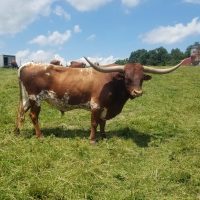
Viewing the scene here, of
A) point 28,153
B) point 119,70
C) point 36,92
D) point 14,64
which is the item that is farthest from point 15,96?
point 14,64

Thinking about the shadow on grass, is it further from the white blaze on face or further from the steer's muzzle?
the steer's muzzle

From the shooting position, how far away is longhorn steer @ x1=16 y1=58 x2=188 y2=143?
1080cm

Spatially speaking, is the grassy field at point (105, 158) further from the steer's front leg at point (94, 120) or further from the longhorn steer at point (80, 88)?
the longhorn steer at point (80, 88)

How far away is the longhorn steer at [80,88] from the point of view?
10797mm

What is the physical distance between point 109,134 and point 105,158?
2.88m

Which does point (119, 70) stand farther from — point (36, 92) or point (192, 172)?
point (192, 172)

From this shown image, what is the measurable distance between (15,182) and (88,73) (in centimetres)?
492

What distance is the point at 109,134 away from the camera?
38.5ft

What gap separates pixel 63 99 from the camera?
11.2 m

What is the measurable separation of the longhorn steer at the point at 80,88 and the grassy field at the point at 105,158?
2.34ft

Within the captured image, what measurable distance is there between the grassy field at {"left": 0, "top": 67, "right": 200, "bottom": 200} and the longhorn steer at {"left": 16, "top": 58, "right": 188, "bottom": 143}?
28.1 inches

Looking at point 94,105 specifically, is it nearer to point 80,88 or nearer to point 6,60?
point 80,88

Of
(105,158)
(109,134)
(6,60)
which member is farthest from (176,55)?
(105,158)

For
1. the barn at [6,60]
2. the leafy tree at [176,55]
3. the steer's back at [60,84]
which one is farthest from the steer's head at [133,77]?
the leafy tree at [176,55]
